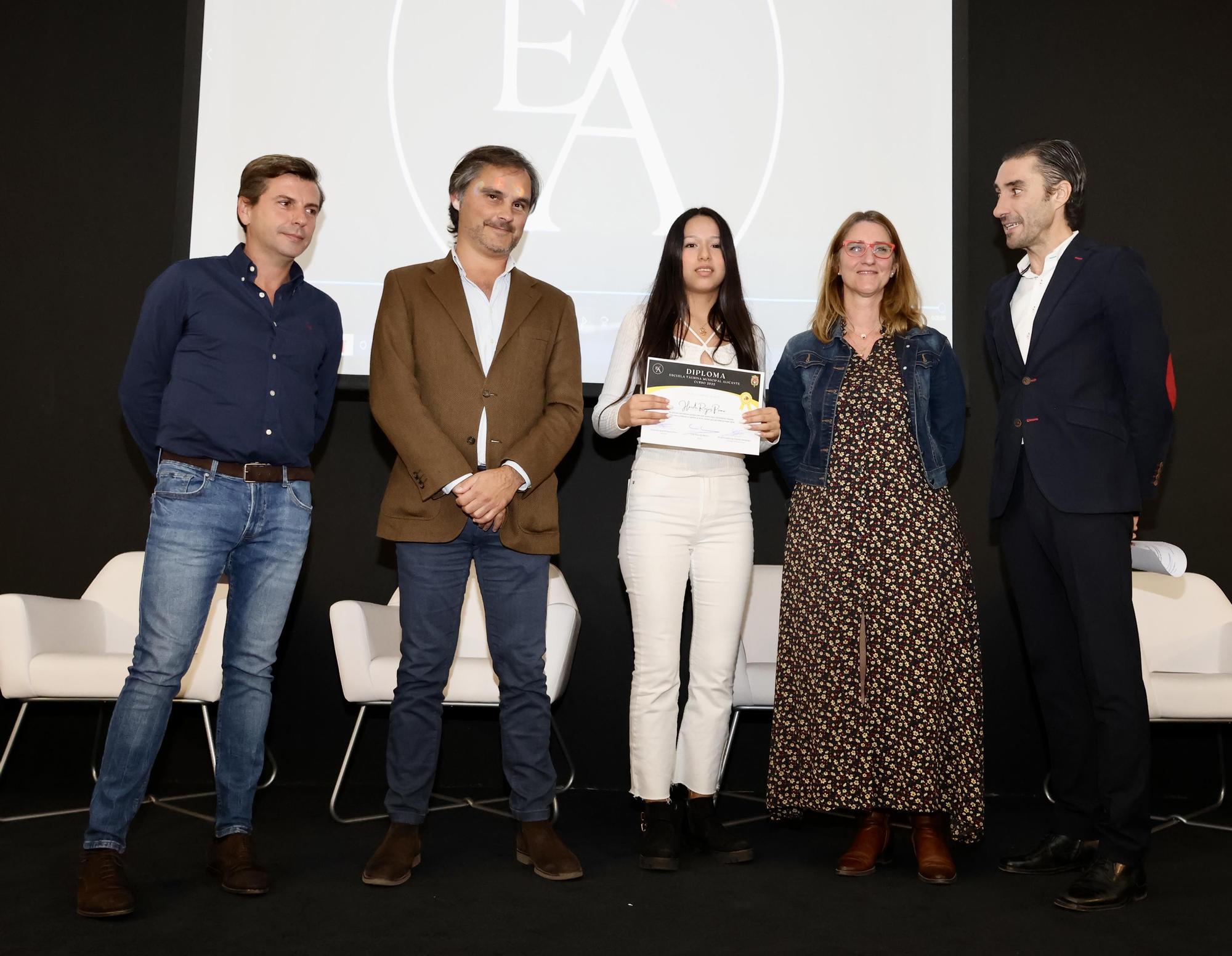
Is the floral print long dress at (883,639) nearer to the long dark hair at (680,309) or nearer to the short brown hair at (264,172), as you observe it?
the long dark hair at (680,309)

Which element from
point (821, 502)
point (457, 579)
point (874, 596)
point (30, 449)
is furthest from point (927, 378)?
point (30, 449)

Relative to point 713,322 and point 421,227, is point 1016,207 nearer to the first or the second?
point 713,322

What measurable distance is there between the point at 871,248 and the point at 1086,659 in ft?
4.15

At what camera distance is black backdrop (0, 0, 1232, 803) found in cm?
393

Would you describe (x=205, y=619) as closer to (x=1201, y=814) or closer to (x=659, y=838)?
(x=659, y=838)

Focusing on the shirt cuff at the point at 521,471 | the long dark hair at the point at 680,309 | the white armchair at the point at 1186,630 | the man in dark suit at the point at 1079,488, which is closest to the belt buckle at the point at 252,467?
the shirt cuff at the point at 521,471

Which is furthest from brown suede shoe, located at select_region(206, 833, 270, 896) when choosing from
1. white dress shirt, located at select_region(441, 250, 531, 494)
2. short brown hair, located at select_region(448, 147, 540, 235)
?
short brown hair, located at select_region(448, 147, 540, 235)

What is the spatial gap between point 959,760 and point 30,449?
350cm

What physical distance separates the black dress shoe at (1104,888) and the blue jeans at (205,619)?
6.83ft

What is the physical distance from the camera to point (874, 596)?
281cm

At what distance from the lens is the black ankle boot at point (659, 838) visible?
9.08 feet

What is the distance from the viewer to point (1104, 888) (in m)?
2.53

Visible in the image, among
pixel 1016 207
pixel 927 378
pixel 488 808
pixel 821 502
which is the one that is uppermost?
pixel 1016 207

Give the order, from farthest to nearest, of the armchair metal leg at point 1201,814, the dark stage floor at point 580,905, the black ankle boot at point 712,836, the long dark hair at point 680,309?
the armchair metal leg at point 1201,814 → the long dark hair at point 680,309 → the black ankle boot at point 712,836 → the dark stage floor at point 580,905
